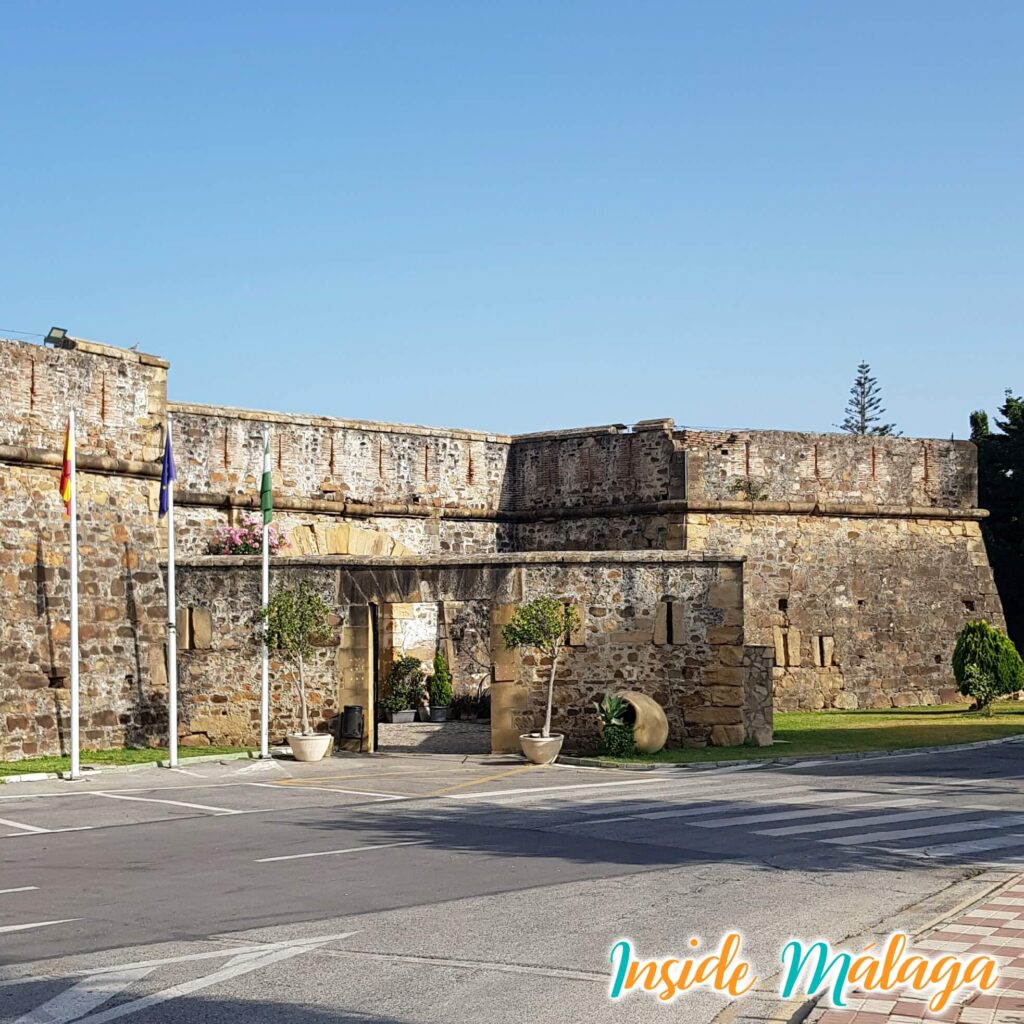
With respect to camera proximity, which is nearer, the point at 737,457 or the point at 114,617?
the point at 114,617

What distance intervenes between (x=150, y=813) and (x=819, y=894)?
761cm

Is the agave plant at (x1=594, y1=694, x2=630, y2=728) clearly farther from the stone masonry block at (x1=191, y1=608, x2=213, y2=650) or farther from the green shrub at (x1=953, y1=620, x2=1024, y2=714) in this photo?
the green shrub at (x1=953, y1=620, x2=1024, y2=714)

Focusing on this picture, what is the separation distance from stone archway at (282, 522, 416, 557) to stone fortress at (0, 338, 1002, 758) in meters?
0.04

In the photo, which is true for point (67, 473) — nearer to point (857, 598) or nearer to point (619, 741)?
point (619, 741)

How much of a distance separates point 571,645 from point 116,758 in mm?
6662

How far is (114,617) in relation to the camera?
A: 72.7 feet

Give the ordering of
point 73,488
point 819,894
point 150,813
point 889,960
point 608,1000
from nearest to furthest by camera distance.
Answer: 1. point 608,1000
2. point 889,960
3. point 819,894
4. point 150,813
5. point 73,488

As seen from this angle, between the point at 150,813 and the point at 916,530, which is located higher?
the point at 916,530

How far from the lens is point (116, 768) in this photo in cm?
1925

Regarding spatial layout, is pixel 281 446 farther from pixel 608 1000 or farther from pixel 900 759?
pixel 608 1000

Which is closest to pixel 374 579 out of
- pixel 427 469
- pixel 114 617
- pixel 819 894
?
pixel 114 617

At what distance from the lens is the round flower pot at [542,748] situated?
2028cm

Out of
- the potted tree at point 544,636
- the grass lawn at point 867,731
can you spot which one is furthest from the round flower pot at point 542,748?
the grass lawn at point 867,731

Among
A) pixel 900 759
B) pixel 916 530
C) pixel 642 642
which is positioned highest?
pixel 916 530
